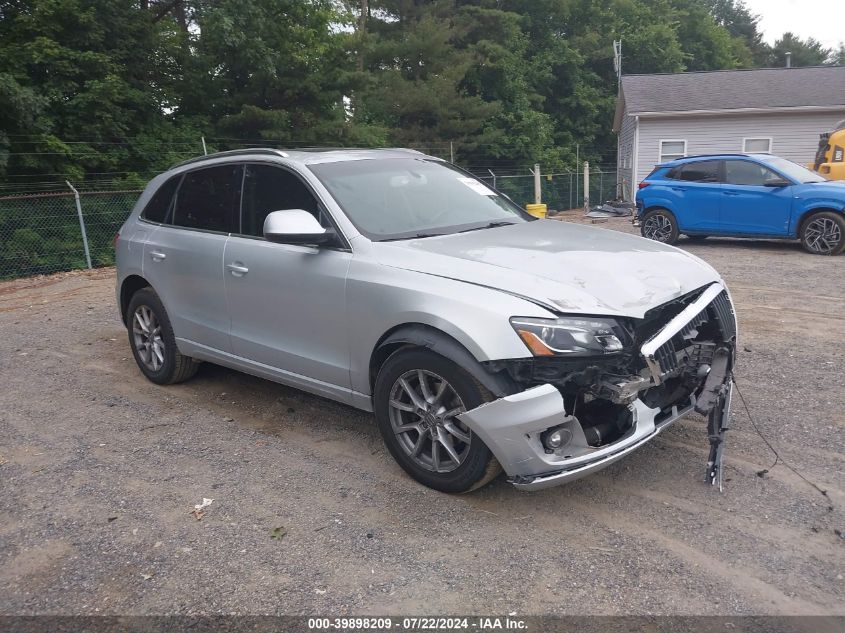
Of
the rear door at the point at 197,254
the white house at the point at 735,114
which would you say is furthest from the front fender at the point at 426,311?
the white house at the point at 735,114

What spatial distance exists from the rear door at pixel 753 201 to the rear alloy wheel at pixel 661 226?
0.93 metres

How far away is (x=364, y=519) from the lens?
353 cm

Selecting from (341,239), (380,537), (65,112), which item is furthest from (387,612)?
(65,112)

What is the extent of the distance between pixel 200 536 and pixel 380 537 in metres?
0.89

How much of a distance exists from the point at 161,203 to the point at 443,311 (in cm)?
321

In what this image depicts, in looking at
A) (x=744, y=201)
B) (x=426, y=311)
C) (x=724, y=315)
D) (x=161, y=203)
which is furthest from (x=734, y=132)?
(x=426, y=311)

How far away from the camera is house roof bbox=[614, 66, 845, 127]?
21.8 meters

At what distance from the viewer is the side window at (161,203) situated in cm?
553

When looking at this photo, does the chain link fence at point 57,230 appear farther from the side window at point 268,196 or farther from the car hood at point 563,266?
the car hood at point 563,266

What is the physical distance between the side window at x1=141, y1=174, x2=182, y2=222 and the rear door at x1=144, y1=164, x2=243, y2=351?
0.08m

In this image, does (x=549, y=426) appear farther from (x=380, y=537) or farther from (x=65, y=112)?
(x=65, y=112)

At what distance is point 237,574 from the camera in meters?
3.10

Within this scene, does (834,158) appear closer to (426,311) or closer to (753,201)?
(753,201)

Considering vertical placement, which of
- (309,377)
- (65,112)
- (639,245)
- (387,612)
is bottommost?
(387,612)
